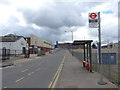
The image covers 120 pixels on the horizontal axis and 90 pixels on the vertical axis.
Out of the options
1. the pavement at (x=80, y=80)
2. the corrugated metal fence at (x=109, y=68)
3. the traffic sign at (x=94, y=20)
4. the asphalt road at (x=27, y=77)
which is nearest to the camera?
the pavement at (x=80, y=80)

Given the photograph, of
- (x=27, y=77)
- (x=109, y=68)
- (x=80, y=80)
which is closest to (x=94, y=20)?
(x=80, y=80)

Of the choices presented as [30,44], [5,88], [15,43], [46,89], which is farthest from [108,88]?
[30,44]

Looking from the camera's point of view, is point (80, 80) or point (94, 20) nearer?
point (94, 20)

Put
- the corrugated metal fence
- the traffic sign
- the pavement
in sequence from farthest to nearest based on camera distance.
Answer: the corrugated metal fence → the traffic sign → the pavement

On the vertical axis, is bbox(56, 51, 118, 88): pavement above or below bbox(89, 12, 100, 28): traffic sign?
below

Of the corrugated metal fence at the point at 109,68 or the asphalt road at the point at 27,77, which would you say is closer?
the asphalt road at the point at 27,77

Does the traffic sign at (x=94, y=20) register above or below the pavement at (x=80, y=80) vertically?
above

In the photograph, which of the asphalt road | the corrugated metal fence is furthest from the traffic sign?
the asphalt road

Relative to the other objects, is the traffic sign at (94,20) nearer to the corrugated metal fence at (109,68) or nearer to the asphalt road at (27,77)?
the corrugated metal fence at (109,68)

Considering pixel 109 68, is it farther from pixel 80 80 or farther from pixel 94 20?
pixel 94 20

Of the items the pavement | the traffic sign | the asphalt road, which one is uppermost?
the traffic sign

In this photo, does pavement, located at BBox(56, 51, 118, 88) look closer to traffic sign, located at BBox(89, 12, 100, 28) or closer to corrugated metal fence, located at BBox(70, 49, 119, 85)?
corrugated metal fence, located at BBox(70, 49, 119, 85)

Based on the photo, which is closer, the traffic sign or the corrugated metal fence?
the traffic sign

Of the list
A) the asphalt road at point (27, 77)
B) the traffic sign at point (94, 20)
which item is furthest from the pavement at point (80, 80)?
the traffic sign at point (94, 20)
